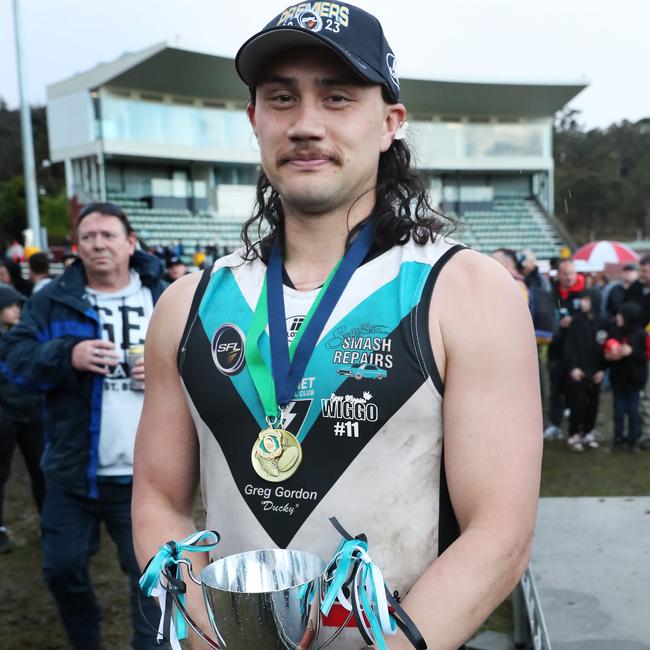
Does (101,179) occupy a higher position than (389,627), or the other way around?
(101,179)

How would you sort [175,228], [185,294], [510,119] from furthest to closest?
1. [510,119]
2. [175,228]
3. [185,294]

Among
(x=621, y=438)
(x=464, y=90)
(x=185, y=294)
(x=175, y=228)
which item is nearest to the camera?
(x=185, y=294)

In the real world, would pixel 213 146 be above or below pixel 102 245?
above

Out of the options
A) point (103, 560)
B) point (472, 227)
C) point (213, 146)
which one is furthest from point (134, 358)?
point (213, 146)

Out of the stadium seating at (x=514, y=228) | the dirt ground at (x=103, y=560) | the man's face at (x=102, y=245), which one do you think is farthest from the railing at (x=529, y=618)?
the stadium seating at (x=514, y=228)

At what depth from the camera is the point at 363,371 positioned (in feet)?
4.27

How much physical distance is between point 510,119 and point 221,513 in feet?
119

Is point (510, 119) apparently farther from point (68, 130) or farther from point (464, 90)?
point (68, 130)

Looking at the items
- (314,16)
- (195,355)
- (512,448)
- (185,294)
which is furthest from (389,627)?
(314,16)

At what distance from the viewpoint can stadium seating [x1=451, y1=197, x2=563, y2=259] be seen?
3048 centimetres

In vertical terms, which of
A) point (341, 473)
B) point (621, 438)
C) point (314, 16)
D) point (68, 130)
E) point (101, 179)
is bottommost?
point (621, 438)

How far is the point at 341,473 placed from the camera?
131 centimetres

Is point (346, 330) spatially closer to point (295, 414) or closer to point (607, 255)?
point (295, 414)

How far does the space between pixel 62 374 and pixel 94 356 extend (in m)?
0.18
